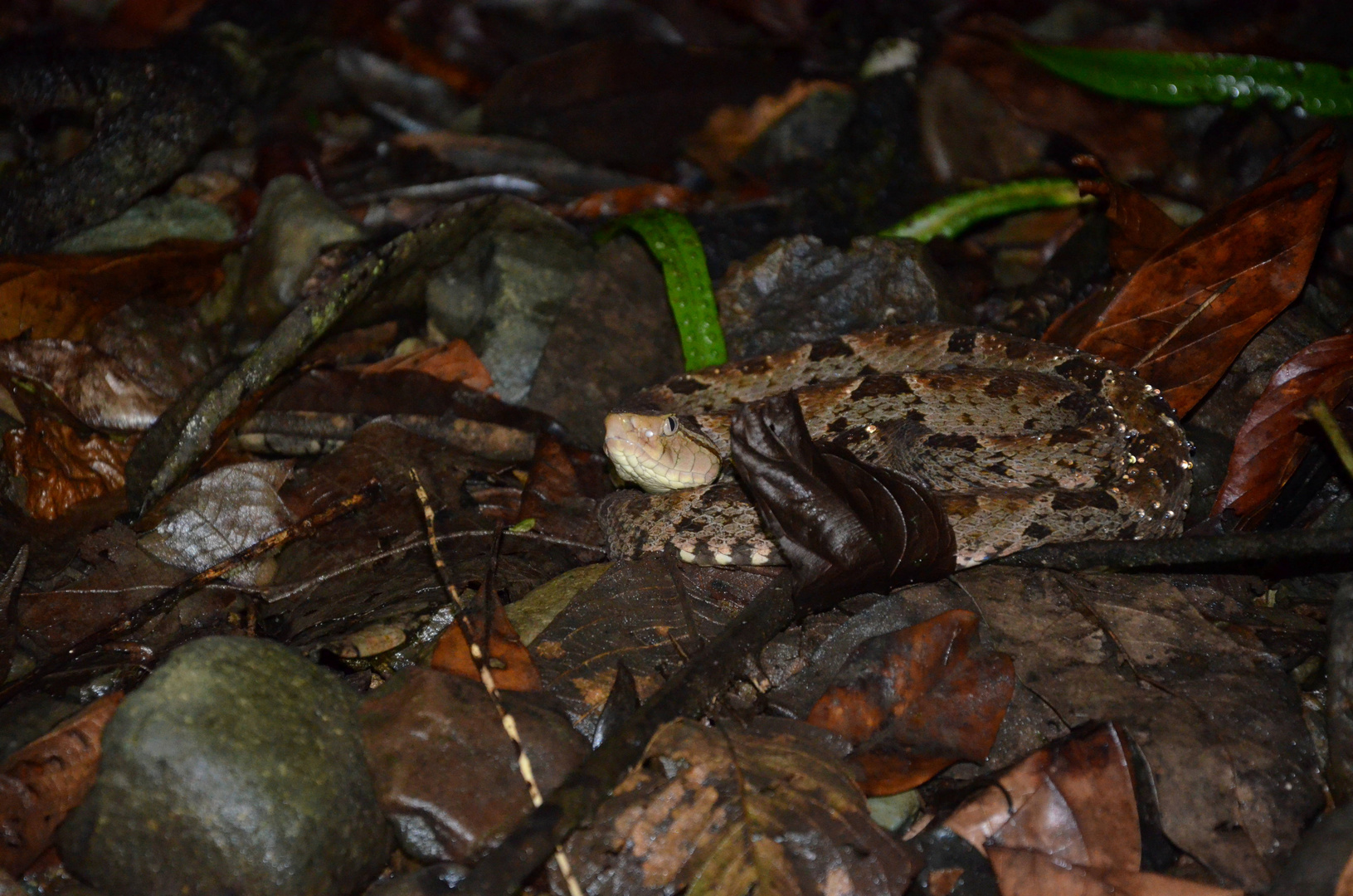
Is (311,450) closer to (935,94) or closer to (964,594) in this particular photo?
(964,594)

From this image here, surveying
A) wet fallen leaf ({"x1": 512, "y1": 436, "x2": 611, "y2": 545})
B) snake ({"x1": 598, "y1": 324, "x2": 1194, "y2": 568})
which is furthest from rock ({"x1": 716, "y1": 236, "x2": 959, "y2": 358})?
wet fallen leaf ({"x1": 512, "y1": 436, "x2": 611, "y2": 545})

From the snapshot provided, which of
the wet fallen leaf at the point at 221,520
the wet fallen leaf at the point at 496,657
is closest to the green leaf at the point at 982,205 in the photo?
the wet fallen leaf at the point at 496,657

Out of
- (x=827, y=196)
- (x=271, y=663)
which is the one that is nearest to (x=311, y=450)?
(x=271, y=663)

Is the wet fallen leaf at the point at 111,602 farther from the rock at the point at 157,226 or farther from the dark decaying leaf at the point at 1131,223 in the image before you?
the dark decaying leaf at the point at 1131,223

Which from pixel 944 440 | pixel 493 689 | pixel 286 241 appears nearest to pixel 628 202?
pixel 286 241

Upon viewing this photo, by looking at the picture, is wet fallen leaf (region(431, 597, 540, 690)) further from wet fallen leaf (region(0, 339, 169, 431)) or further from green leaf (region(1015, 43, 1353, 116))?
green leaf (region(1015, 43, 1353, 116))

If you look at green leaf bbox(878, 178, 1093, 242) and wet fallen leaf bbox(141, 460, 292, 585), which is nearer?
wet fallen leaf bbox(141, 460, 292, 585)
